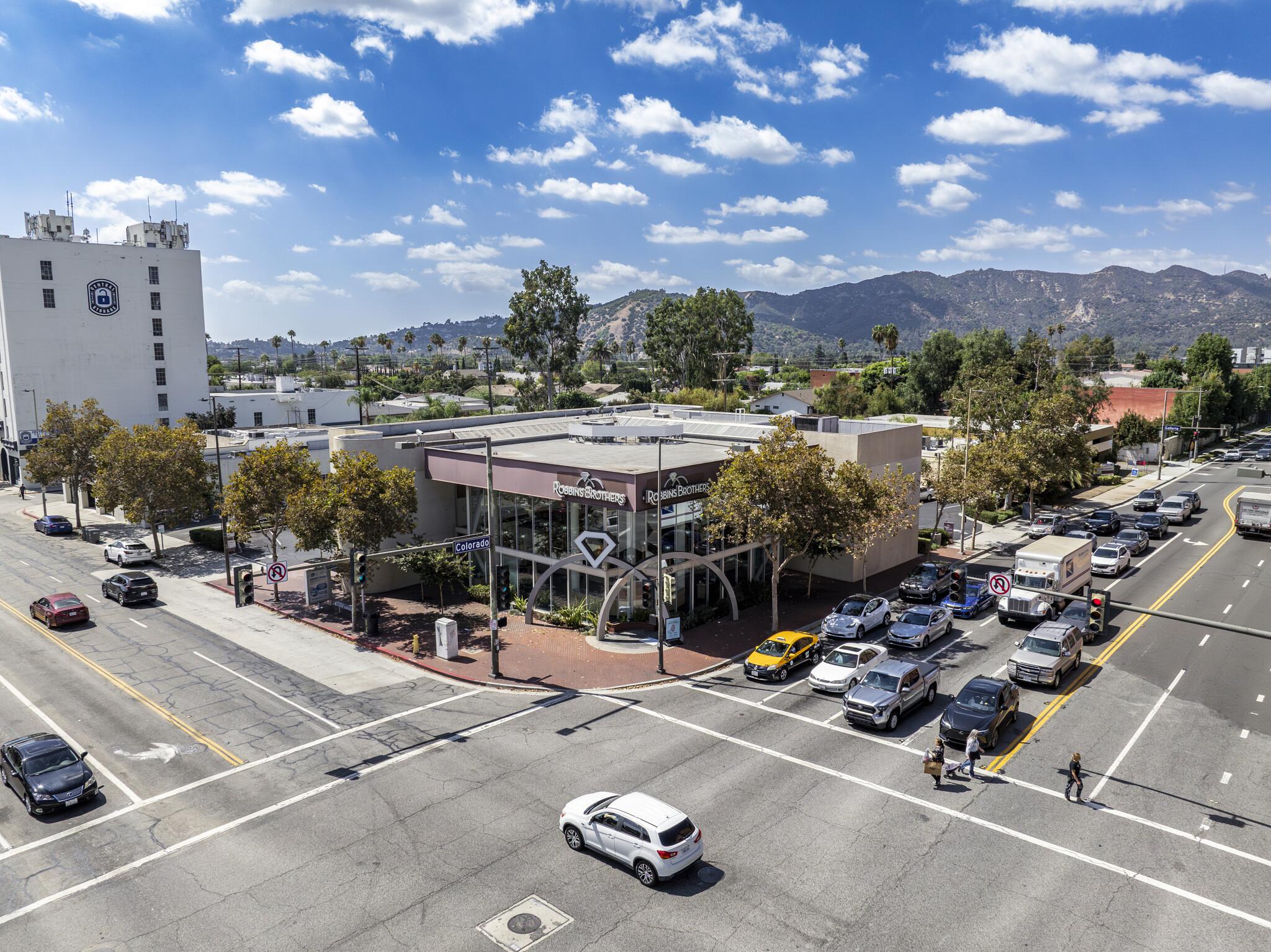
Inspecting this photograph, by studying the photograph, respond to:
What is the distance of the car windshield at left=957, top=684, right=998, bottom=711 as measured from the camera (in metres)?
23.8

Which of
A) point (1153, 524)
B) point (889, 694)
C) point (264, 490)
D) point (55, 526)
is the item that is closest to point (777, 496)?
point (889, 694)

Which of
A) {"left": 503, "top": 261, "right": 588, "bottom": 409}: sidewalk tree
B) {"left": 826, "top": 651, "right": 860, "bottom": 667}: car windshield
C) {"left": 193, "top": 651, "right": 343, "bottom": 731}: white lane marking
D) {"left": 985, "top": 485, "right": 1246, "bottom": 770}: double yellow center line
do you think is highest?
{"left": 503, "top": 261, "right": 588, "bottom": 409}: sidewalk tree

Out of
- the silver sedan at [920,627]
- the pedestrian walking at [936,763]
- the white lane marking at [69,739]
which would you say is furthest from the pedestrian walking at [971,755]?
the white lane marking at [69,739]

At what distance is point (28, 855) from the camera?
59.8 feet

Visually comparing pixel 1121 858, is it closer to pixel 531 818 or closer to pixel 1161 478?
pixel 531 818

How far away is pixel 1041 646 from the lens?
29.0m

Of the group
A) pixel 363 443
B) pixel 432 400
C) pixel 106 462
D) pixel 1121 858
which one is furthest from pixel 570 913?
pixel 432 400

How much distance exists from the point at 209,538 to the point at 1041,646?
52991 mm

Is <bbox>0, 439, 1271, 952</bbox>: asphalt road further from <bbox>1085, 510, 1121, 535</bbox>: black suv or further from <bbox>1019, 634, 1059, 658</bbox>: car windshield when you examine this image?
<bbox>1085, 510, 1121, 535</bbox>: black suv

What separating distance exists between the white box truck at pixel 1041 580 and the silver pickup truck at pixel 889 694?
11212mm

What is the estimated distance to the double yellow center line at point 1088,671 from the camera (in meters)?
23.1

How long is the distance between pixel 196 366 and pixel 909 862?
89.9m

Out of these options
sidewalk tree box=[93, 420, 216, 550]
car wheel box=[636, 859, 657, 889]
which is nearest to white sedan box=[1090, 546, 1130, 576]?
car wheel box=[636, 859, 657, 889]

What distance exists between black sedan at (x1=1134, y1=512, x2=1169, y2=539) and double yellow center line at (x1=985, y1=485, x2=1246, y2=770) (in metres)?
3.73
